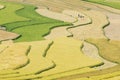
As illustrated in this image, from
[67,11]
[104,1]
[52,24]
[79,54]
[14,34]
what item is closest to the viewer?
[79,54]

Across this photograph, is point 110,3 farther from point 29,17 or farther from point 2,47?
point 2,47

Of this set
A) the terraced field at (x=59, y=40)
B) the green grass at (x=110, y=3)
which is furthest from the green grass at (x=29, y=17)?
the green grass at (x=110, y=3)

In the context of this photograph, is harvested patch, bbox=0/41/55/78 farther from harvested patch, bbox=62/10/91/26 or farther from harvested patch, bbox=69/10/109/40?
harvested patch, bbox=62/10/91/26

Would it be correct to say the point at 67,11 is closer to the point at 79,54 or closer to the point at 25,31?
the point at 25,31

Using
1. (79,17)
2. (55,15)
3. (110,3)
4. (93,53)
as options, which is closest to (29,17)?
(55,15)

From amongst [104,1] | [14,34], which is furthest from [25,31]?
[104,1]

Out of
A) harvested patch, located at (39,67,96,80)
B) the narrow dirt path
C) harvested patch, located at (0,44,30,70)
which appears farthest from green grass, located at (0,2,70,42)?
harvested patch, located at (39,67,96,80)
